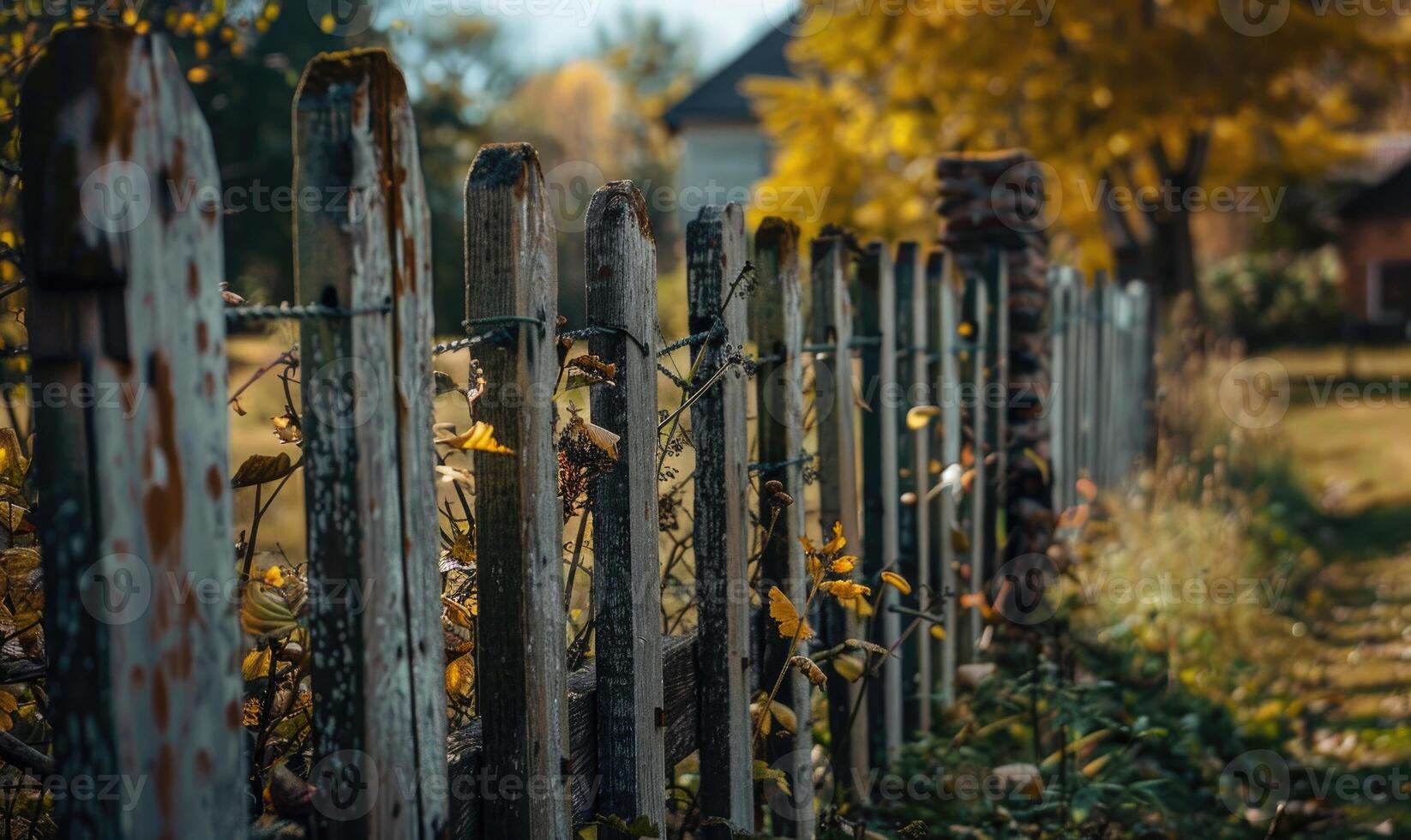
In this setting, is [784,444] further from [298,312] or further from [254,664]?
[298,312]

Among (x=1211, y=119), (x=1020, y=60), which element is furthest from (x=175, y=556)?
(x=1211, y=119)

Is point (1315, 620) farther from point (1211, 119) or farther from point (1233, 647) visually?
point (1211, 119)

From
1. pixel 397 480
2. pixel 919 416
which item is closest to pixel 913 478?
pixel 919 416

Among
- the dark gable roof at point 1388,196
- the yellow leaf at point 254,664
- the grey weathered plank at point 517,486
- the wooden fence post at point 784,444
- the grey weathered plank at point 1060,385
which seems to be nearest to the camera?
the grey weathered plank at point 517,486

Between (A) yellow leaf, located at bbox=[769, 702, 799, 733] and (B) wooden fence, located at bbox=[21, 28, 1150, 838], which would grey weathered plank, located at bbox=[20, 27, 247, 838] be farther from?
(A) yellow leaf, located at bbox=[769, 702, 799, 733]

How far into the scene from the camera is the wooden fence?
3.57 ft

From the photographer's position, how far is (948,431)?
12.4 feet

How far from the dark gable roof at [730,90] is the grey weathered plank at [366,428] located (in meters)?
26.7

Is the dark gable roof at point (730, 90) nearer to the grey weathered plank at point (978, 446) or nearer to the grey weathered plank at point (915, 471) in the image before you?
the grey weathered plank at point (978, 446)

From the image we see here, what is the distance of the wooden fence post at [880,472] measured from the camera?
3.15 meters

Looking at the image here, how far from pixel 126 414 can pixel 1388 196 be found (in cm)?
3180

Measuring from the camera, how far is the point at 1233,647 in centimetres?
482

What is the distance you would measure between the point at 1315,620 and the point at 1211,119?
7.65 meters

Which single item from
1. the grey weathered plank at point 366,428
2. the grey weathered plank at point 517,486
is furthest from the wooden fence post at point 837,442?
the grey weathered plank at point 366,428
